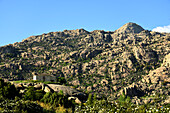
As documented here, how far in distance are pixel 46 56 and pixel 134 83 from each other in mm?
79941

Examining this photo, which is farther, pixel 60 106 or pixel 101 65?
pixel 101 65

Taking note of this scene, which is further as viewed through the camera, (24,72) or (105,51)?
(105,51)

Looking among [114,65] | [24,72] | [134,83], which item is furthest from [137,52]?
[24,72]

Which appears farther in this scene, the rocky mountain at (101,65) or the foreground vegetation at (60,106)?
the rocky mountain at (101,65)

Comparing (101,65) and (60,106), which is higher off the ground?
(101,65)

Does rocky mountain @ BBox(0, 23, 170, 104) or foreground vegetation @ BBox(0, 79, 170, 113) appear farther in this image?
rocky mountain @ BBox(0, 23, 170, 104)

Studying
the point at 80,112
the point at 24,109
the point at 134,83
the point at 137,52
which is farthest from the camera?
the point at 137,52

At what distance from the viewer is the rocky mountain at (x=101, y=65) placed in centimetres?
11888

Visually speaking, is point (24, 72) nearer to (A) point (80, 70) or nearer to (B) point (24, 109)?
(A) point (80, 70)

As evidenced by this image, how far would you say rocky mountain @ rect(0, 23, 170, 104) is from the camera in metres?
119

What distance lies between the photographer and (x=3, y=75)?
400 ft

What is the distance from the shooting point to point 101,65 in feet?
485

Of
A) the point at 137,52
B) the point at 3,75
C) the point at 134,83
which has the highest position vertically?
the point at 137,52

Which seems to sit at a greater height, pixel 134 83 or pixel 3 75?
pixel 3 75
